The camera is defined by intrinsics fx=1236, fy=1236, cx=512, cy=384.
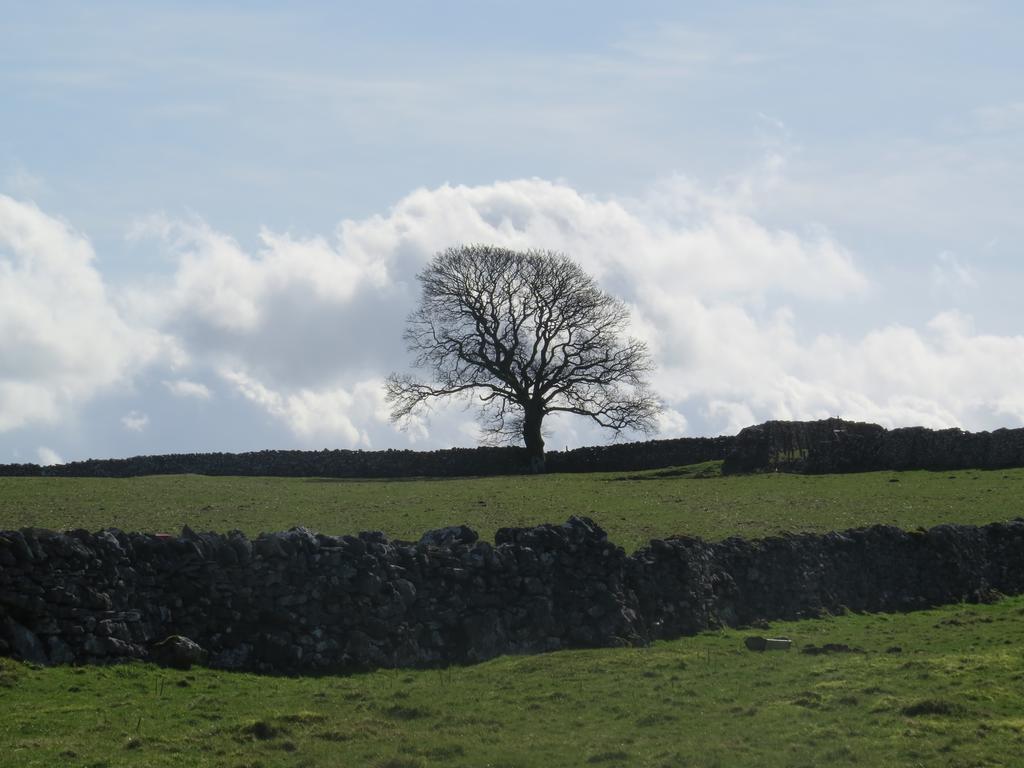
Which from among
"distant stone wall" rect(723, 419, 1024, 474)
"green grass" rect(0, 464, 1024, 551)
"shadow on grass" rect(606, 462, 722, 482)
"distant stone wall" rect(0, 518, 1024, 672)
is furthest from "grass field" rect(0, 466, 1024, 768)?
"shadow on grass" rect(606, 462, 722, 482)

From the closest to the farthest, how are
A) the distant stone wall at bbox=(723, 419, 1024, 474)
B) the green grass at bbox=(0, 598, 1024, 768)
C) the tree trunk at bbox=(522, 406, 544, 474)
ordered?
1. the green grass at bbox=(0, 598, 1024, 768)
2. the distant stone wall at bbox=(723, 419, 1024, 474)
3. the tree trunk at bbox=(522, 406, 544, 474)

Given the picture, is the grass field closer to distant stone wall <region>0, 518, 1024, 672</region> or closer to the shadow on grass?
distant stone wall <region>0, 518, 1024, 672</region>

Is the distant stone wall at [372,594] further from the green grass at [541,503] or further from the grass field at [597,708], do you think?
the green grass at [541,503]

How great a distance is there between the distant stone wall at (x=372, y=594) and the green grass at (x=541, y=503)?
4423 mm

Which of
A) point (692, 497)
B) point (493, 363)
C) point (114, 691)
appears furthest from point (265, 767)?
point (493, 363)

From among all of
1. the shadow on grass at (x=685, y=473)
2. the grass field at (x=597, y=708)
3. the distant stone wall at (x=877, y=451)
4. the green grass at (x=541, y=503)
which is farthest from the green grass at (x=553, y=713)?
the shadow on grass at (x=685, y=473)

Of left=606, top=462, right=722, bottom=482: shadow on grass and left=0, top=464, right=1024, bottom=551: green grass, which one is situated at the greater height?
left=606, top=462, right=722, bottom=482: shadow on grass

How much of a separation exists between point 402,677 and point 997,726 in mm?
8535

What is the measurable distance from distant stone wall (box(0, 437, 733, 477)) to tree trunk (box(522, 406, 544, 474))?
1.99 ft

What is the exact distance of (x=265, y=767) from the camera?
13.3 meters

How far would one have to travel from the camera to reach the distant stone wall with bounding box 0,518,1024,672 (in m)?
17.6

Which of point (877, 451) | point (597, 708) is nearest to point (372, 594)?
point (597, 708)

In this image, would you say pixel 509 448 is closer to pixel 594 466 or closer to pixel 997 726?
pixel 594 466

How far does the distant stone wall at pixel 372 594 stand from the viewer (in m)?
17.6
